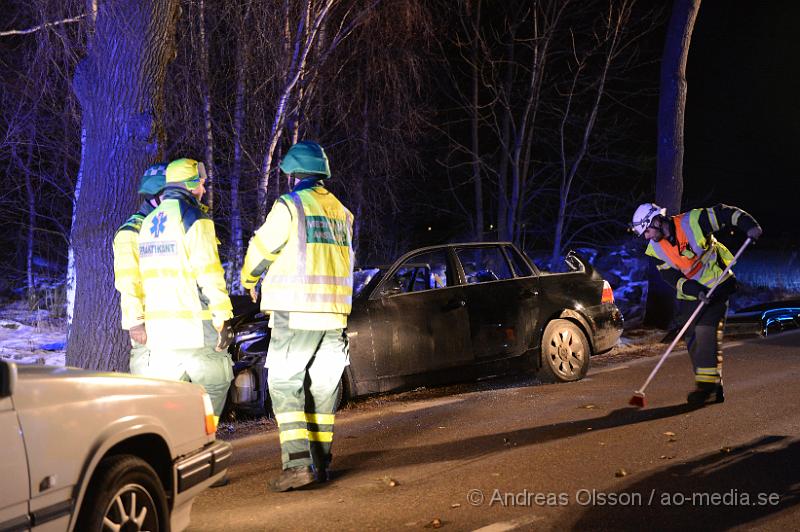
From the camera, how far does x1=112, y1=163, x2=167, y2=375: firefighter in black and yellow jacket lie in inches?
223

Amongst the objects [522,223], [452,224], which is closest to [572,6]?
[522,223]

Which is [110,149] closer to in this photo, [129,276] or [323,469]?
[129,276]

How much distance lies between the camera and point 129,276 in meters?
5.77

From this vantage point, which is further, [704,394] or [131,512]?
[704,394]

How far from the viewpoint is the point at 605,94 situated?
21.6 meters

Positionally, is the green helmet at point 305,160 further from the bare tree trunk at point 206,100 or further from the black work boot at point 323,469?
the bare tree trunk at point 206,100

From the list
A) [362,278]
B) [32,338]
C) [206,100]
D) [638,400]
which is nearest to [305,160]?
[362,278]

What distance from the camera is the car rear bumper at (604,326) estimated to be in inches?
382

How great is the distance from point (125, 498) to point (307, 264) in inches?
83.4

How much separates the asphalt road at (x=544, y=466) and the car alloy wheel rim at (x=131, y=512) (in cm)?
101

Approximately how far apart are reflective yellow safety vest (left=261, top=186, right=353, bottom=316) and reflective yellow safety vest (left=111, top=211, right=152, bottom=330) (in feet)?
3.01

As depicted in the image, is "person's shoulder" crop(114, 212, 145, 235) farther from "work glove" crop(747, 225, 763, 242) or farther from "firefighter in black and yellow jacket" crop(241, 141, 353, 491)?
"work glove" crop(747, 225, 763, 242)

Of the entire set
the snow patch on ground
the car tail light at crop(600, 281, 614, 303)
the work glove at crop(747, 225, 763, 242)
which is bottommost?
the snow patch on ground

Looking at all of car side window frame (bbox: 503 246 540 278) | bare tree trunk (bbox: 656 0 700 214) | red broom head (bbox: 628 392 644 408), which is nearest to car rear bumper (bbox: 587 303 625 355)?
car side window frame (bbox: 503 246 540 278)
